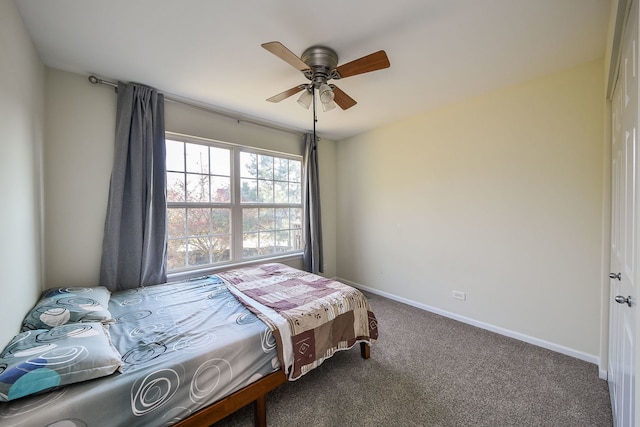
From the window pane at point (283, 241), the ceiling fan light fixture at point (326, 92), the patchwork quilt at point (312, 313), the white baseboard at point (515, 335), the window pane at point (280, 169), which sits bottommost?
the white baseboard at point (515, 335)

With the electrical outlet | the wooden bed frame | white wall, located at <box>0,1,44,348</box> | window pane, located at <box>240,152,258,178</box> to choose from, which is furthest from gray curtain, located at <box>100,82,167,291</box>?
the electrical outlet

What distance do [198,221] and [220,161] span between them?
31.3 inches

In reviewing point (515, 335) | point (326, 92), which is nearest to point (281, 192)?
point (326, 92)

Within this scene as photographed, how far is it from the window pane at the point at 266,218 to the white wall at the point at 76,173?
1.69 m

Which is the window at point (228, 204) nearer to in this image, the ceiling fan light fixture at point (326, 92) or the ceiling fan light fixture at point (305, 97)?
the ceiling fan light fixture at point (305, 97)

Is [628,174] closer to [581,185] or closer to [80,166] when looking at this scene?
[581,185]

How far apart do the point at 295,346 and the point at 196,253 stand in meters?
1.88

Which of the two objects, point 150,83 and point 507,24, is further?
point 150,83

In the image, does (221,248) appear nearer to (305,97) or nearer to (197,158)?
(197,158)

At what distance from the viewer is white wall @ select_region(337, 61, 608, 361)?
6.82 ft

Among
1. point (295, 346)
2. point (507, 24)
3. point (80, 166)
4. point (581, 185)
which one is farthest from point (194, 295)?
point (581, 185)

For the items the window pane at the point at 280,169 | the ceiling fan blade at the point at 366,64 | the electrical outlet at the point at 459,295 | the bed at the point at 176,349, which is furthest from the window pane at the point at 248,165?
the electrical outlet at the point at 459,295

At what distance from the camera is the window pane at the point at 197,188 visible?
2889 millimetres

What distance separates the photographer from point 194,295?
86.3 inches
